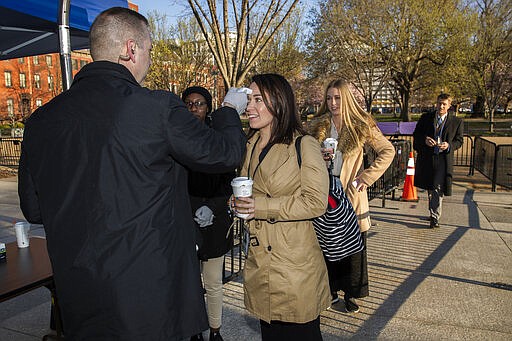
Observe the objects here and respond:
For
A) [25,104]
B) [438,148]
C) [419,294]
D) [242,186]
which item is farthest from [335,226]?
[25,104]

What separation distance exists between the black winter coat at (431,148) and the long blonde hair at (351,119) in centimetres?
304

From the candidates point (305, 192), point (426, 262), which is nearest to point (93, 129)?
point (305, 192)

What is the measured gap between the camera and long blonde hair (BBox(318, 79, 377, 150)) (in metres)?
3.67

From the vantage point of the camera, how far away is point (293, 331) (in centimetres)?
236

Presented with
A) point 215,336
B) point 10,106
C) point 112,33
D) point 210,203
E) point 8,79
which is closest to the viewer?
point 112,33

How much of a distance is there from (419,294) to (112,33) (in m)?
3.76

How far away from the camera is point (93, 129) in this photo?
1.53m

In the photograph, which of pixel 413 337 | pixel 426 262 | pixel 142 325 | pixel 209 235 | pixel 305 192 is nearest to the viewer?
pixel 142 325

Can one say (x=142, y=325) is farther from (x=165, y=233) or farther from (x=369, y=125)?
(x=369, y=125)

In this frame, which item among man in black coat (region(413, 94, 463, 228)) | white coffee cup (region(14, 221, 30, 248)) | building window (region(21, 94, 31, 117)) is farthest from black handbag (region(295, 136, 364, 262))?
building window (region(21, 94, 31, 117))

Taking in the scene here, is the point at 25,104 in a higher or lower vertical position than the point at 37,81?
lower

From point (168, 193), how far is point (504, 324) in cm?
330

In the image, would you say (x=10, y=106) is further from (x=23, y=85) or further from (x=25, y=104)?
(x=23, y=85)

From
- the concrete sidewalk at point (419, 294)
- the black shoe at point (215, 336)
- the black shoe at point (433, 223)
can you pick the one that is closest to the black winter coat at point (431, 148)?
the black shoe at point (433, 223)
